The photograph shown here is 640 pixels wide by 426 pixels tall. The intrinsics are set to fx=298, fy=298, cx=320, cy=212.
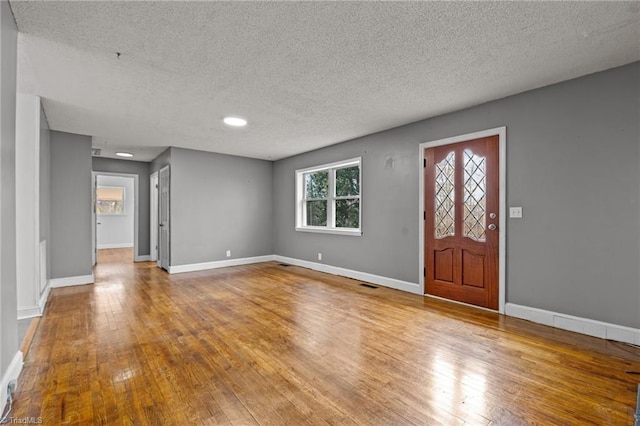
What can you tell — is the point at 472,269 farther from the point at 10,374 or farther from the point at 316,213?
the point at 10,374

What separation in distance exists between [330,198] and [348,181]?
1.81 ft

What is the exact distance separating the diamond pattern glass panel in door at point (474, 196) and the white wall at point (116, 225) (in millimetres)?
10295

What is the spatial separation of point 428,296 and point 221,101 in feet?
11.8

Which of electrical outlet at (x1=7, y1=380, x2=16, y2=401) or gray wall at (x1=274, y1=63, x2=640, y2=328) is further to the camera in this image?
gray wall at (x1=274, y1=63, x2=640, y2=328)

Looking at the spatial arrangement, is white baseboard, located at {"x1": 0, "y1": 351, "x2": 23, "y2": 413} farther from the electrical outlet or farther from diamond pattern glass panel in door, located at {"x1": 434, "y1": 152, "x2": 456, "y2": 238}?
diamond pattern glass panel in door, located at {"x1": 434, "y1": 152, "x2": 456, "y2": 238}

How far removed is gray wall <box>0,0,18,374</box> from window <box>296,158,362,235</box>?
→ 410cm

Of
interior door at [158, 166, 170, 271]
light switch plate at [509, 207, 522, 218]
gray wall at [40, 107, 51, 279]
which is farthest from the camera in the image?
interior door at [158, 166, 170, 271]

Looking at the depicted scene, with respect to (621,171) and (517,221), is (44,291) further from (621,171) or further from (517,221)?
(621,171)

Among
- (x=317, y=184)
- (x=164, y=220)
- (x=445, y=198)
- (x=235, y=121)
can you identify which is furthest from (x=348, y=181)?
(x=164, y=220)

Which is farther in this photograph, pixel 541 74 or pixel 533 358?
pixel 541 74

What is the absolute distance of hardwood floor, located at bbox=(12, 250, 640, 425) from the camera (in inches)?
66.3

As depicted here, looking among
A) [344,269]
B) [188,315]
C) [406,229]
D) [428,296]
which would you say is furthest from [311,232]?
[188,315]

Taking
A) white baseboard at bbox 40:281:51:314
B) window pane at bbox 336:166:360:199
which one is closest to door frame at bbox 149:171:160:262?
white baseboard at bbox 40:281:51:314

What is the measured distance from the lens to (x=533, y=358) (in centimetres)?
230
